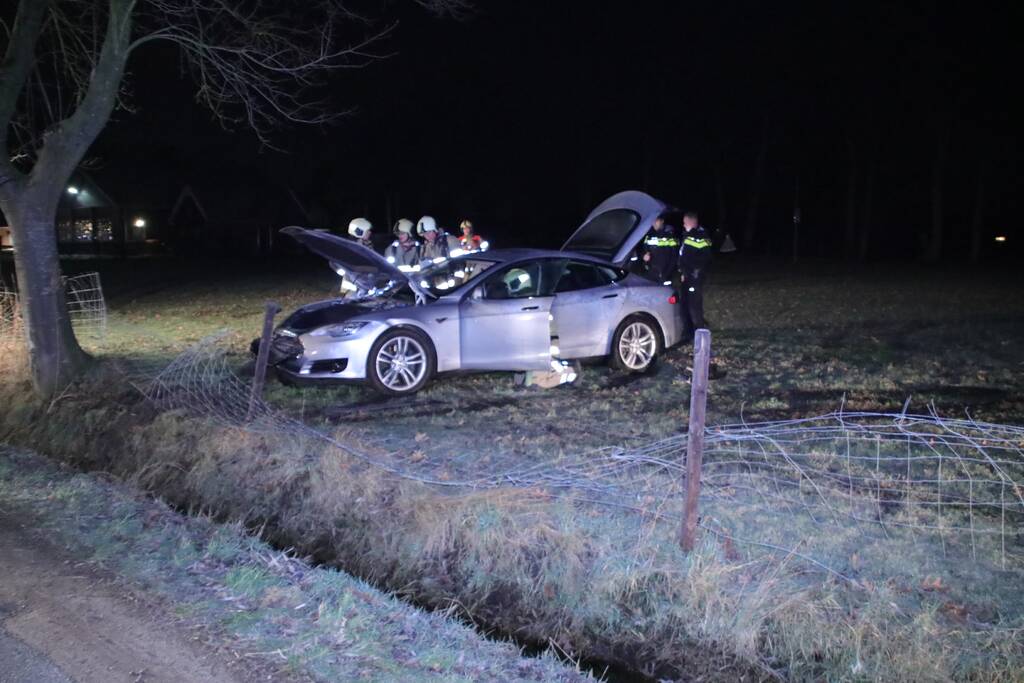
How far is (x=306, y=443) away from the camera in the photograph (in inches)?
278

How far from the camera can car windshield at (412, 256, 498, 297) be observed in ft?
34.3

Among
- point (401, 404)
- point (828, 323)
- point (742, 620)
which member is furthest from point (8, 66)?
point (828, 323)

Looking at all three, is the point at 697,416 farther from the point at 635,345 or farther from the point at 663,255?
the point at 663,255

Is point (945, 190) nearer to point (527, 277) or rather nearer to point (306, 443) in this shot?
point (527, 277)

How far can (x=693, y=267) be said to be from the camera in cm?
1191

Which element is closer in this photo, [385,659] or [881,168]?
[385,659]

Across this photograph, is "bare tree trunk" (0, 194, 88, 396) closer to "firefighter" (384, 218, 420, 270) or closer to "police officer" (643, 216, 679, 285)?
"firefighter" (384, 218, 420, 270)

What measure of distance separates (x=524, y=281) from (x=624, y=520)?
488 centimetres

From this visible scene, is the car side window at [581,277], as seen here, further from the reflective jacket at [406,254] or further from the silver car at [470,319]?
the reflective jacket at [406,254]

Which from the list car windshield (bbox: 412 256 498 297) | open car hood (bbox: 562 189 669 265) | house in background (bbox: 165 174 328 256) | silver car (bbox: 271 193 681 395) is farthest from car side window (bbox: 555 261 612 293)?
house in background (bbox: 165 174 328 256)

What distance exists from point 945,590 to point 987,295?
17301 mm

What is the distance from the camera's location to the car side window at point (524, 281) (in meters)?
9.88

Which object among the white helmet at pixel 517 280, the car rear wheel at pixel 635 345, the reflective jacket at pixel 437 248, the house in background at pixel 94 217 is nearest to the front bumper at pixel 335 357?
the white helmet at pixel 517 280

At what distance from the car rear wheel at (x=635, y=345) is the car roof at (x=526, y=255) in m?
0.80
